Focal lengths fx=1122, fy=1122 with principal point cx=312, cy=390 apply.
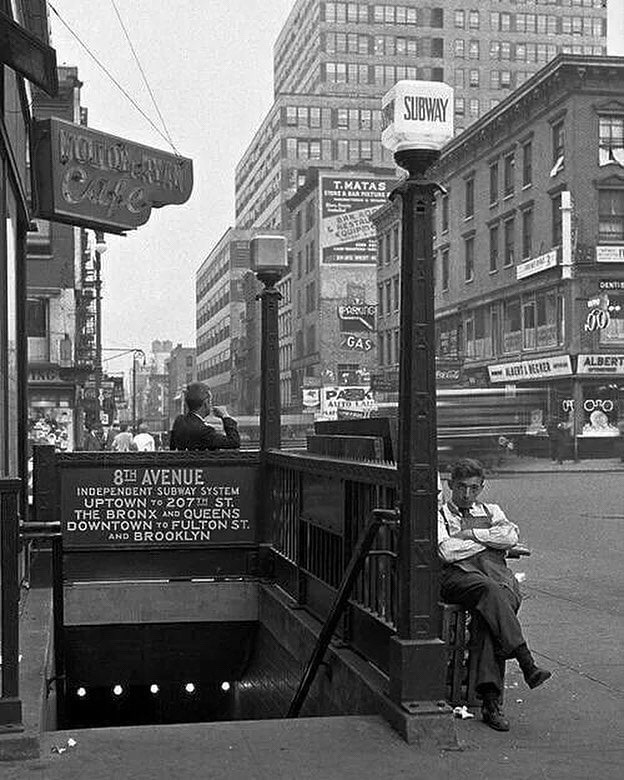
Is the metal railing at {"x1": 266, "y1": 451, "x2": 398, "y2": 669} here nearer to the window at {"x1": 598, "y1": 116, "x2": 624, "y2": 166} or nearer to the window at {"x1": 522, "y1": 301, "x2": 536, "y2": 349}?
the window at {"x1": 598, "y1": 116, "x2": 624, "y2": 166}

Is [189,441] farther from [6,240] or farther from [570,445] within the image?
[570,445]

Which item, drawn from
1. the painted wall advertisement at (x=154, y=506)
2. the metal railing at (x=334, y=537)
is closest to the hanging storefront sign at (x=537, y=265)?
the painted wall advertisement at (x=154, y=506)

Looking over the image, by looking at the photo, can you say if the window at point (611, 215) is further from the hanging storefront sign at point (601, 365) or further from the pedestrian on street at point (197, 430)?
the pedestrian on street at point (197, 430)

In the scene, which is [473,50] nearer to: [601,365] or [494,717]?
[601,365]

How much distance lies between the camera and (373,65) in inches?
4966

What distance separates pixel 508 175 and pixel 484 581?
49488 millimetres

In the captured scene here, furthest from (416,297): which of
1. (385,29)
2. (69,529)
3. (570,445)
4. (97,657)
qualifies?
(385,29)

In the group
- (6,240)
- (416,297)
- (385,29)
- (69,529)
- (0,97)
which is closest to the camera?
(416,297)

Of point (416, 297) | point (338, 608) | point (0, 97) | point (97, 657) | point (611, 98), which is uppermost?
point (611, 98)

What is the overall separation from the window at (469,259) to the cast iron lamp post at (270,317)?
4827cm

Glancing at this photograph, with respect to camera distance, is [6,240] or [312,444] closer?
[6,240]

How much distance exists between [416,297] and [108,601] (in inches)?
199

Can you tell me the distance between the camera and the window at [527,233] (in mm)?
50531

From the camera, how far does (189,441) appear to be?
34.2 ft
